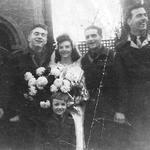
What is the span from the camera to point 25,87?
12.3 feet

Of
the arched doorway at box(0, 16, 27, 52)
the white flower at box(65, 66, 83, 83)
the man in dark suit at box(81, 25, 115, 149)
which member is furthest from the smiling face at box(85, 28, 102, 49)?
Result: the arched doorway at box(0, 16, 27, 52)

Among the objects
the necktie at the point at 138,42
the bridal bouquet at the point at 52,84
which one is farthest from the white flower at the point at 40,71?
the necktie at the point at 138,42

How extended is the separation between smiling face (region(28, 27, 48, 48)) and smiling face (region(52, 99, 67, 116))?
0.76 m

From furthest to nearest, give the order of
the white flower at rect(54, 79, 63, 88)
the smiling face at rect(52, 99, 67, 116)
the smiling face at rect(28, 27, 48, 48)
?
the smiling face at rect(28, 27, 48, 48), the white flower at rect(54, 79, 63, 88), the smiling face at rect(52, 99, 67, 116)

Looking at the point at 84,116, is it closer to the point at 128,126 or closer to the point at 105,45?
the point at 128,126

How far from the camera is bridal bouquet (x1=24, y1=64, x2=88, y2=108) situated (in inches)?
142

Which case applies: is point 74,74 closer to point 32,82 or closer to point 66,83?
point 66,83

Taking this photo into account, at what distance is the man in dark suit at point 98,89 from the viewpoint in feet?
11.8

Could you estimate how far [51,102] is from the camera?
3.60 meters

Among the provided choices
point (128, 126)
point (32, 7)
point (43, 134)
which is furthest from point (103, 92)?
point (32, 7)

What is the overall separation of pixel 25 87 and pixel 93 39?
37.2 inches

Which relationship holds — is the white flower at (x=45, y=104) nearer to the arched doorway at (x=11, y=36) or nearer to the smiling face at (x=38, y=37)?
the smiling face at (x=38, y=37)

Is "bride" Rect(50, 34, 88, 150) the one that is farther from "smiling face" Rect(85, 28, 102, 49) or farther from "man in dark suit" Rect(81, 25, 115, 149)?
"smiling face" Rect(85, 28, 102, 49)

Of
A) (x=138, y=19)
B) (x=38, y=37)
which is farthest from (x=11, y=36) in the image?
(x=138, y=19)
